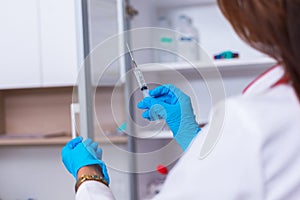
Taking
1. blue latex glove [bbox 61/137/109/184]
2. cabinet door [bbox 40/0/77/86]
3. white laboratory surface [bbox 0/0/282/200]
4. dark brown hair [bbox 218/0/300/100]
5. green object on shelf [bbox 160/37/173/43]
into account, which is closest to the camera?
dark brown hair [bbox 218/0/300/100]

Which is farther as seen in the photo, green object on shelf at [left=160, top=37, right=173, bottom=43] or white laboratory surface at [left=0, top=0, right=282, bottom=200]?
green object on shelf at [left=160, top=37, right=173, bottom=43]

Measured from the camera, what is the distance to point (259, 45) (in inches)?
26.4

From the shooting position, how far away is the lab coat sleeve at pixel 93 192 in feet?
2.95

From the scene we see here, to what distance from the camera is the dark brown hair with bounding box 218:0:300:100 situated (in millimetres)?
593

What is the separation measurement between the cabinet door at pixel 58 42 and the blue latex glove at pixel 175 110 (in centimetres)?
54

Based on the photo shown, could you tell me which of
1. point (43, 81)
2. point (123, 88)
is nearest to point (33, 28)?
point (43, 81)

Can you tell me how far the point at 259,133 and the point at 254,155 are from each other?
0.11 ft

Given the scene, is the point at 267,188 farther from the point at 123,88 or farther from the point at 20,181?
the point at 20,181

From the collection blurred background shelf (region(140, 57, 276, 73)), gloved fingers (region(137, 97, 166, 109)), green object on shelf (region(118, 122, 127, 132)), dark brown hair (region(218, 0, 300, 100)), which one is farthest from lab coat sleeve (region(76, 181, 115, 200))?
blurred background shelf (region(140, 57, 276, 73))

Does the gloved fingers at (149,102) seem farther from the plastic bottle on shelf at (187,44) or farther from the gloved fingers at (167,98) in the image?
the plastic bottle on shelf at (187,44)

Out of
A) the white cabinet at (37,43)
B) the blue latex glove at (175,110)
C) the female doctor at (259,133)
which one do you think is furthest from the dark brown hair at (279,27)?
the white cabinet at (37,43)

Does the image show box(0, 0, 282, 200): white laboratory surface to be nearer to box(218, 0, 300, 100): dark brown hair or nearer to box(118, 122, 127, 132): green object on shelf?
box(118, 122, 127, 132): green object on shelf

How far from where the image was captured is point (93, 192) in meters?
0.92

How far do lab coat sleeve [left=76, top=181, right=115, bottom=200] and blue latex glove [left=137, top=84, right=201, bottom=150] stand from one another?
0.36 m
